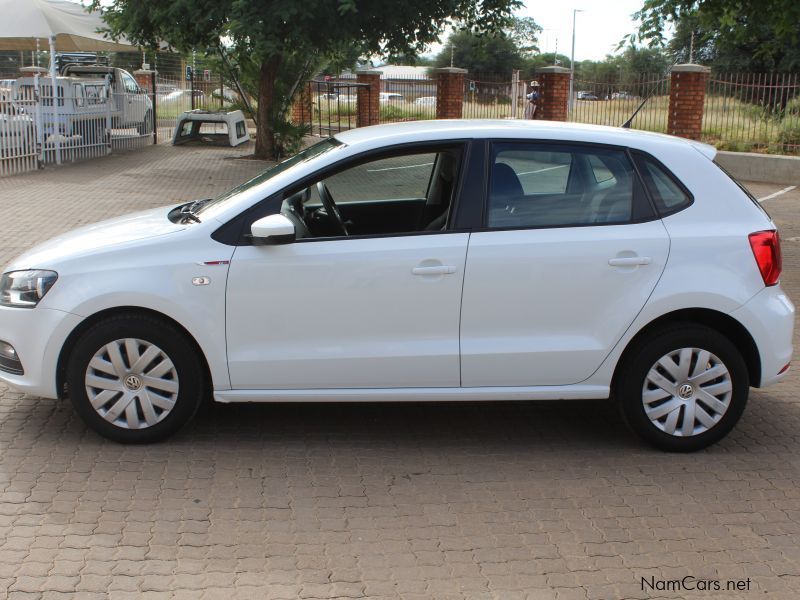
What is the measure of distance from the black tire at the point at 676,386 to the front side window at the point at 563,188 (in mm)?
635

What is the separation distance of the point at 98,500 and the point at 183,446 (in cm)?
71

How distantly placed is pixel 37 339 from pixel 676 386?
326 cm

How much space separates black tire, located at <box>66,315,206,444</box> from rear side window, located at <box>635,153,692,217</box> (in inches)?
97.8

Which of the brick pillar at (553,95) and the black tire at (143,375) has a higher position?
the brick pillar at (553,95)

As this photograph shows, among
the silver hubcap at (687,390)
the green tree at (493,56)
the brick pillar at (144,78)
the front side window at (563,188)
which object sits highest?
the green tree at (493,56)

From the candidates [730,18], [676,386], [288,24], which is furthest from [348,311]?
[288,24]

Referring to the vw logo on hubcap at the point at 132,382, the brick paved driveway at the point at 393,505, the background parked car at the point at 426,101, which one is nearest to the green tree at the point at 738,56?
the background parked car at the point at 426,101

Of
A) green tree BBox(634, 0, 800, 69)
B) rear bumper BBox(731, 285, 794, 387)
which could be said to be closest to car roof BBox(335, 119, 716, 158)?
rear bumper BBox(731, 285, 794, 387)

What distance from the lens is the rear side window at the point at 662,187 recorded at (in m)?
5.04

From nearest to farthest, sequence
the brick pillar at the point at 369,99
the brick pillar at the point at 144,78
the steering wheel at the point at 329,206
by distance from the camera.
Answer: the steering wheel at the point at 329,206 → the brick pillar at the point at 144,78 → the brick pillar at the point at 369,99

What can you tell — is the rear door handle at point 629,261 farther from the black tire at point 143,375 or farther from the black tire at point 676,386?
the black tire at point 143,375

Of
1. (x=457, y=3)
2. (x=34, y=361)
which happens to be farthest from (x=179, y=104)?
(x=34, y=361)

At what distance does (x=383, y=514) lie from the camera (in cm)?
437

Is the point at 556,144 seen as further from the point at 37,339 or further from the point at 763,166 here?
the point at 763,166
